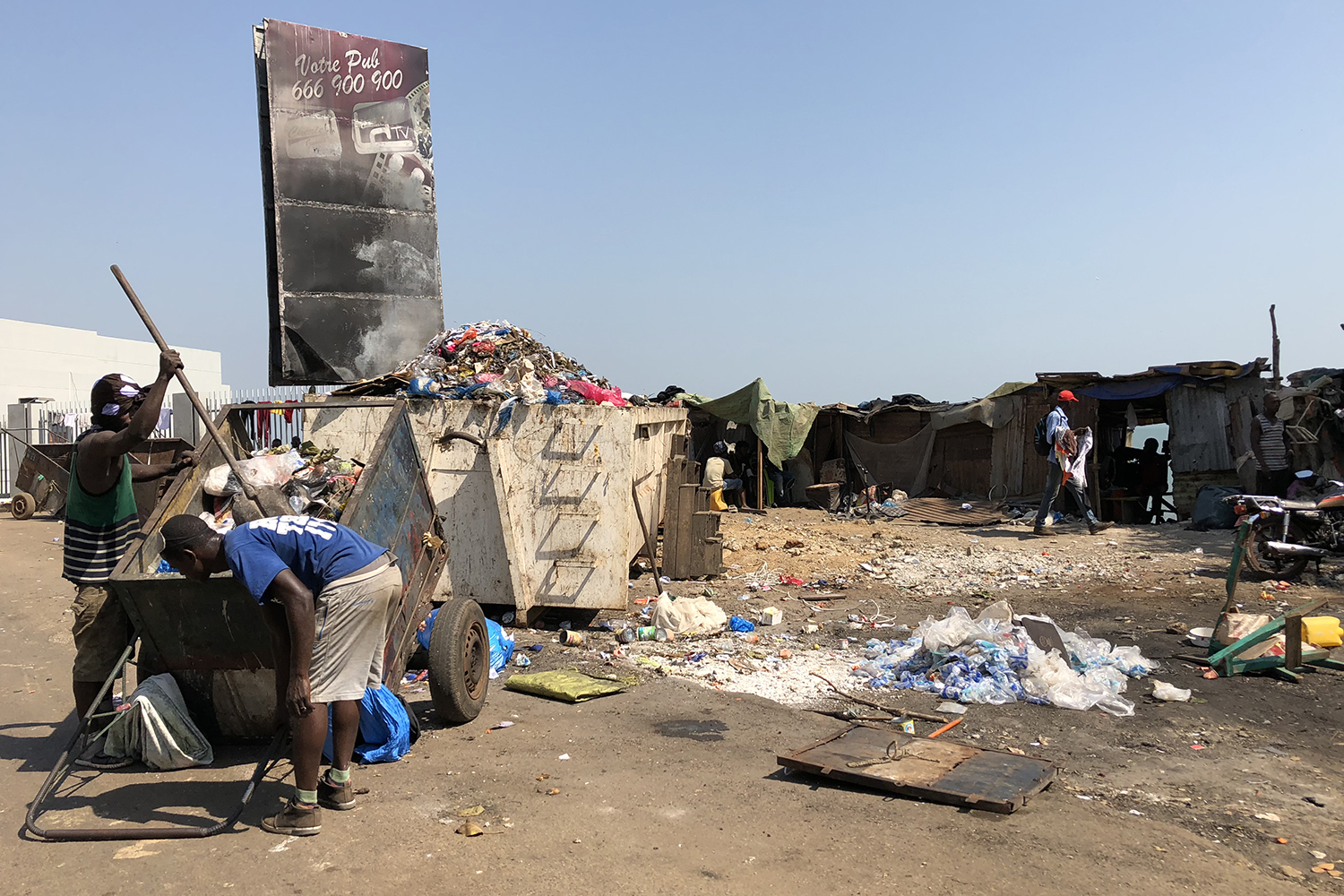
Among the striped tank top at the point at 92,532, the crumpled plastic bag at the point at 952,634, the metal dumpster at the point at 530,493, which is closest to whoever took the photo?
the striped tank top at the point at 92,532

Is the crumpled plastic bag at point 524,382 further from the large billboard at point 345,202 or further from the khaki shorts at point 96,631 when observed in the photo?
the large billboard at point 345,202

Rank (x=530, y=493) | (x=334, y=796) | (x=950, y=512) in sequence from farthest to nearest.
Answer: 1. (x=950, y=512)
2. (x=530, y=493)
3. (x=334, y=796)

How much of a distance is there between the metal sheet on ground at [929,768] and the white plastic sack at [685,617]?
2.50 metres

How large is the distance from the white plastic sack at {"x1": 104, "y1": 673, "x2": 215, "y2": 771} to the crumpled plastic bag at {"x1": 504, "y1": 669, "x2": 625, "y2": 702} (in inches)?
73.1

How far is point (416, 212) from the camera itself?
37.7 ft

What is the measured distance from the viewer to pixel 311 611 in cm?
337

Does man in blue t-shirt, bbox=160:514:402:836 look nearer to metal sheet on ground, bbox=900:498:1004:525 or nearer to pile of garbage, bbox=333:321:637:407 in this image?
pile of garbage, bbox=333:321:637:407

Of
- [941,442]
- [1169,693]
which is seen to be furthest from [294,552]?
[941,442]

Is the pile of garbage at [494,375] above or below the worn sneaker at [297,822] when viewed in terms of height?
above

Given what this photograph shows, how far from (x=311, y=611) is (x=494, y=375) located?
4.53m

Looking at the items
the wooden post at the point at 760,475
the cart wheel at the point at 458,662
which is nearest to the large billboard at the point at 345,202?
the cart wheel at the point at 458,662

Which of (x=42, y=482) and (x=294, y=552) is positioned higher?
(x=42, y=482)

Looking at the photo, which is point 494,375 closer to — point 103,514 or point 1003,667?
point 103,514

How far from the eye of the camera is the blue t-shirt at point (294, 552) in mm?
3293
